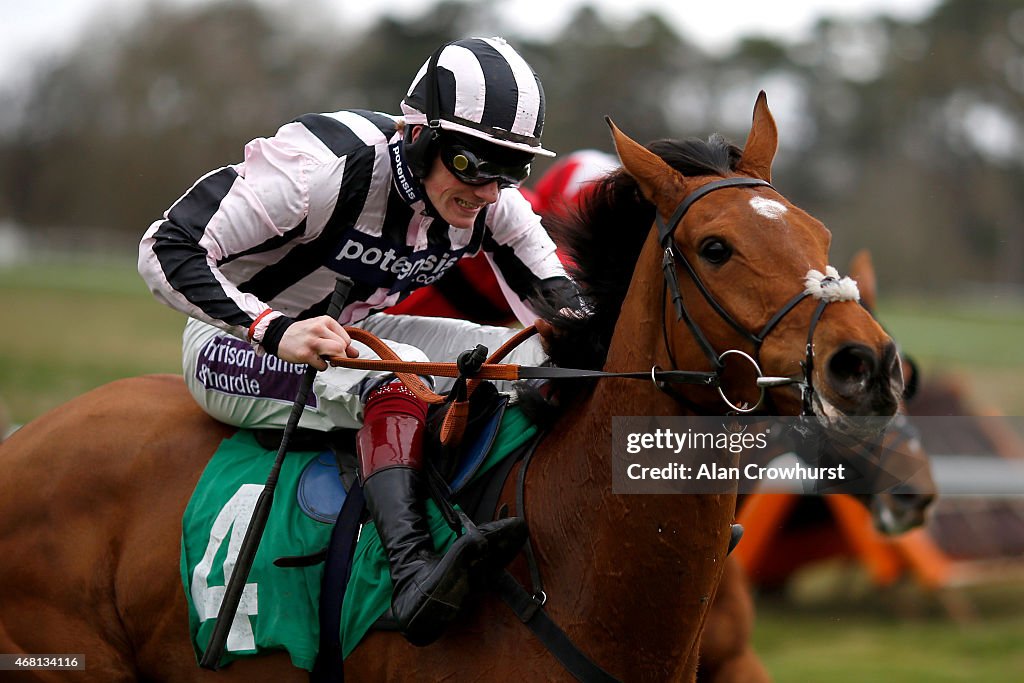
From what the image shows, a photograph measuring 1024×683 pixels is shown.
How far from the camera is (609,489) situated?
3.07 metres

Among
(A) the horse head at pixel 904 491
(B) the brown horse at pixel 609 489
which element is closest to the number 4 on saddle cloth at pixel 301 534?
(B) the brown horse at pixel 609 489

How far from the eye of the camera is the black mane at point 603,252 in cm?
322

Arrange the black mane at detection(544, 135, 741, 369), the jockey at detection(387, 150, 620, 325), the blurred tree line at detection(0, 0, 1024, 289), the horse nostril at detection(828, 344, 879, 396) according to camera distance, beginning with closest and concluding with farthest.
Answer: the horse nostril at detection(828, 344, 879, 396), the black mane at detection(544, 135, 741, 369), the jockey at detection(387, 150, 620, 325), the blurred tree line at detection(0, 0, 1024, 289)

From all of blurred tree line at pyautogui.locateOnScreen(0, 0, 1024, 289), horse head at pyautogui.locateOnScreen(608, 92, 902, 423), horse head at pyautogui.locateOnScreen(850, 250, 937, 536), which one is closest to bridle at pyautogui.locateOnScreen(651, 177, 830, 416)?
horse head at pyautogui.locateOnScreen(608, 92, 902, 423)

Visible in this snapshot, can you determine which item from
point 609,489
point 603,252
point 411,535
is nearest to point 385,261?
point 603,252

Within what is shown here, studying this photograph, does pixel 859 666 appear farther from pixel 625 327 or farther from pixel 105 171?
pixel 105 171

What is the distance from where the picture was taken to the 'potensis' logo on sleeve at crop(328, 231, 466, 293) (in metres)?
3.71

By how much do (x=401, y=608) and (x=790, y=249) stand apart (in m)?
1.35

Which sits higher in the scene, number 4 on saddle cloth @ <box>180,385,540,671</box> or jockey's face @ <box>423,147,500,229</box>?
jockey's face @ <box>423,147,500,229</box>

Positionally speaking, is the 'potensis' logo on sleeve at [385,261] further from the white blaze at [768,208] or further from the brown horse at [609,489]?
the white blaze at [768,208]

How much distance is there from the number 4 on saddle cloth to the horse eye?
2.75 ft

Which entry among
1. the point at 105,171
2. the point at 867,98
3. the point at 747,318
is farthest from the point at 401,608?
the point at 867,98

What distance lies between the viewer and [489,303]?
520 cm

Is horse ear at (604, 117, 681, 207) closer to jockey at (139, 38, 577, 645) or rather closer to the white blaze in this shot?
the white blaze
